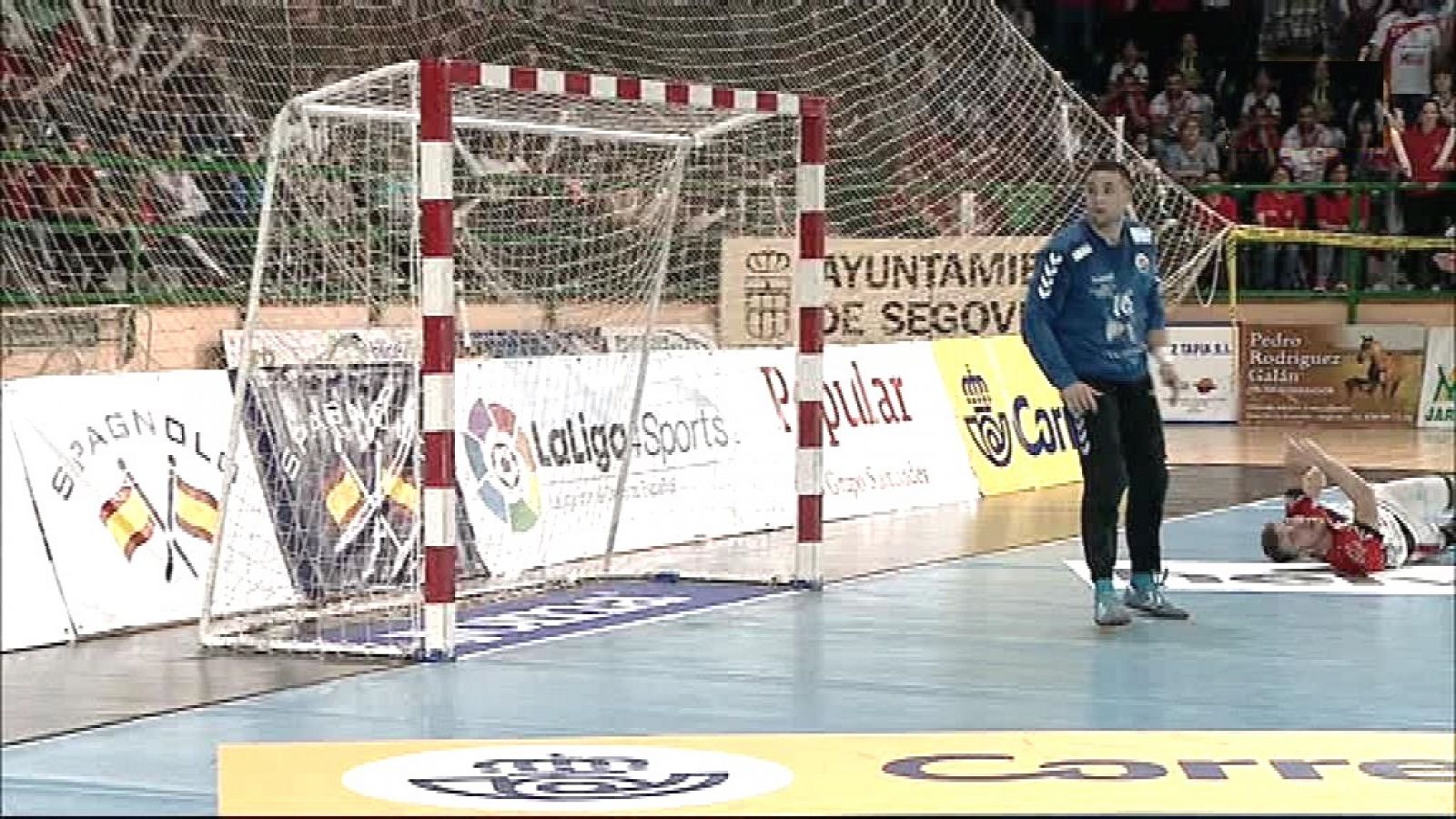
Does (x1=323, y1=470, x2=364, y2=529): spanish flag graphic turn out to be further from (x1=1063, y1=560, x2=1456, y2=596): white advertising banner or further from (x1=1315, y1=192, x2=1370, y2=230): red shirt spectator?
(x1=1315, y1=192, x2=1370, y2=230): red shirt spectator

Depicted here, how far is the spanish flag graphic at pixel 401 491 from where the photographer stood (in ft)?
38.5

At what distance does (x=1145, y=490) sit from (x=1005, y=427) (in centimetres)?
796

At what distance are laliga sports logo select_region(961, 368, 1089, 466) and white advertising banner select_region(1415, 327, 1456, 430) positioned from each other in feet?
26.2

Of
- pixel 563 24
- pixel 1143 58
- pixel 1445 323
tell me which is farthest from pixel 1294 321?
pixel 563 24

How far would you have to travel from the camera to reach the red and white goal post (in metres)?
10.2

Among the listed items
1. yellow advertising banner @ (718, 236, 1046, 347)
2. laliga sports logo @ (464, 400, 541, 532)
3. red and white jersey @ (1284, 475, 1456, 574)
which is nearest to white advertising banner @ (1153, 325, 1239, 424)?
yellow advertising banner @ (718, 236, 1046, 347)

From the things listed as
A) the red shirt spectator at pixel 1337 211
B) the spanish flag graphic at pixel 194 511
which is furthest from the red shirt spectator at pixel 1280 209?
the spanish flag graphic at pixel 194 511

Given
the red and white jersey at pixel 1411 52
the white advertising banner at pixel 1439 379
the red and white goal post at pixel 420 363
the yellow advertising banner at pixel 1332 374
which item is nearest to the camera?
the red and white goal post at pixel 420 363

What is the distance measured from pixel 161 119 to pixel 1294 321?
1499 centimetres

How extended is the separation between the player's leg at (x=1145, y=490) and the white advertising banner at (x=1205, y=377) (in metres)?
16.1

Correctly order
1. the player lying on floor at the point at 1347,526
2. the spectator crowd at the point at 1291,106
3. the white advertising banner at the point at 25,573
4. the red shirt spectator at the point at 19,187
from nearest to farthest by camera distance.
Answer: the white advertising banner at the point at 25,573 → the player lying on floor at the point at 1347,526 → the red shirt spectator at the point at 19,187 → the spectator crowd at the point at 1291,106

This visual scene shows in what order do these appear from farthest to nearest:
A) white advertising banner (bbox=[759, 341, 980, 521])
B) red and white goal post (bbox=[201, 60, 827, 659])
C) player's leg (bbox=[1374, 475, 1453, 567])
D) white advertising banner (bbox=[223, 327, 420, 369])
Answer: white advertising banner (bbox=[759, 341, 980, 521]) → player's leg (bbox=[1374, 475, 1453, 567]) → white advertising banner (bbox=[223, 327, 420, 369]) → red and white goal post (bbox=[201, 60, 827, 659])

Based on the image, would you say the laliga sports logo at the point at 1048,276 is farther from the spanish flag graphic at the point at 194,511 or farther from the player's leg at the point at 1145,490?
the spanish flag graphic at the point at 194,511

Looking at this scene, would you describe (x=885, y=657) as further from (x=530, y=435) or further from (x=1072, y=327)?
(x=530, y=435)
